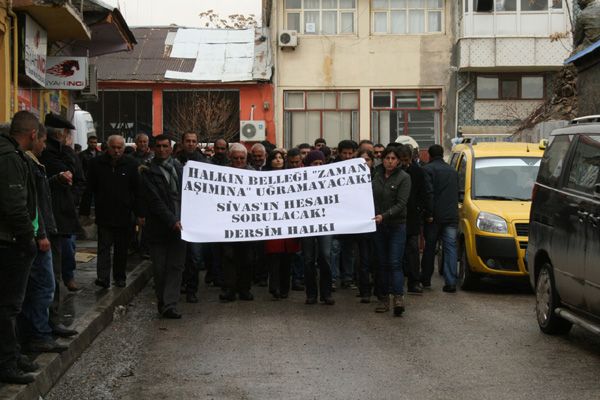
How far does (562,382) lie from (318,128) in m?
29.5

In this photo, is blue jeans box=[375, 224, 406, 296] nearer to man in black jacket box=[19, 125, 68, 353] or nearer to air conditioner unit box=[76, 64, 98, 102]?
man in black jacket box=[19, 125, 68, 353]

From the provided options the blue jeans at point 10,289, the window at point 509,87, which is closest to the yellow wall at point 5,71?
the blue jeans at point 10,289

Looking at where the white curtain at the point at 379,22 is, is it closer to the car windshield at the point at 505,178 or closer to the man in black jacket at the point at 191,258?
the car windshield at the point at 505,178

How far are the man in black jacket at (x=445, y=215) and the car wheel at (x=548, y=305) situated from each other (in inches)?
131

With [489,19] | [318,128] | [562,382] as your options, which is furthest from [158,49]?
[562,382]

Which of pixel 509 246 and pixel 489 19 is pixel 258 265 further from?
pixel 489 19

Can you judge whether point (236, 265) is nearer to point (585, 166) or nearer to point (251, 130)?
point (585, 166)

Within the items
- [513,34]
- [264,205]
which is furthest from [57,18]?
[513,34]

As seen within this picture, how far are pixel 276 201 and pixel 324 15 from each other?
2577cm

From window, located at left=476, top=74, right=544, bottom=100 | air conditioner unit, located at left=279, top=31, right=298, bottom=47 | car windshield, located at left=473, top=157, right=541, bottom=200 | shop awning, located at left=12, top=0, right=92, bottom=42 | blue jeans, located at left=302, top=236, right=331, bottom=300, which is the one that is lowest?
blue jeans, located at left=302, top=236, right=331, bottom=300

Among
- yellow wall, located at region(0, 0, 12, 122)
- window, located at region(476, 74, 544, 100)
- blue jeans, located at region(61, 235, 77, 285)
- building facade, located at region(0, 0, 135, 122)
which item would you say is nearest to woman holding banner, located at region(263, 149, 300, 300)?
blue jeans, located at region(61, 235, 77, 285)

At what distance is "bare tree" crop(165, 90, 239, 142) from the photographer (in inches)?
1407

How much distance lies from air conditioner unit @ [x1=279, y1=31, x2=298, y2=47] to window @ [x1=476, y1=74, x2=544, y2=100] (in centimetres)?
709

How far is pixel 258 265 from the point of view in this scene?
45.5 feet
